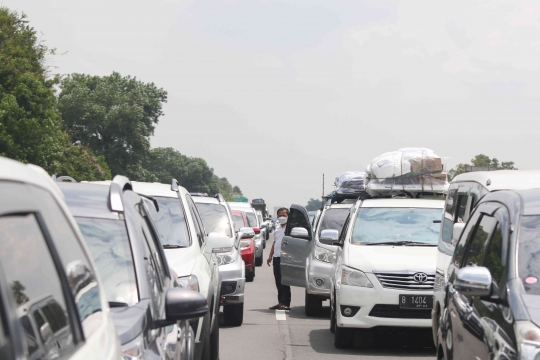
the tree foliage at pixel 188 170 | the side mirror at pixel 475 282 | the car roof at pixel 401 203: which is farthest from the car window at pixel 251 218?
the tree foliage at pixel 188 170

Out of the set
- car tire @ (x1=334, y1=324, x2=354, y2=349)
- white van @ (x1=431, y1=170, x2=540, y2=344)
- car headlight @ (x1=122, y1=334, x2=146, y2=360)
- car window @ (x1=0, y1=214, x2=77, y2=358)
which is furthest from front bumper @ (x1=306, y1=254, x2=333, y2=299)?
car window @ (x1=0, y1=214, x2=77, y2=358)

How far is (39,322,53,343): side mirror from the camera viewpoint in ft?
7.87

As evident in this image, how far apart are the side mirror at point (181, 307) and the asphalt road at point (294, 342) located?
6.03 m

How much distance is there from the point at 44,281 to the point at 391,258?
8.58 m

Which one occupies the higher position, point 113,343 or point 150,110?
point 150,110

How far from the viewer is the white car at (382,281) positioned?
10523 mm

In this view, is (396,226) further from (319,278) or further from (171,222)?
(171,222)

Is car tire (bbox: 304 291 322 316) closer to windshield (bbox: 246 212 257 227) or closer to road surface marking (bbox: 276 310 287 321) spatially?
road surface marking (bbox: 276 310 287 321)

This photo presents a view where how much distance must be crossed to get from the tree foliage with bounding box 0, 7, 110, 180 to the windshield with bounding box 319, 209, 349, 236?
3342 centimetres

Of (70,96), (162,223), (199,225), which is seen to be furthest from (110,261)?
(70,96)

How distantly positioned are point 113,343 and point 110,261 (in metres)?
1.43

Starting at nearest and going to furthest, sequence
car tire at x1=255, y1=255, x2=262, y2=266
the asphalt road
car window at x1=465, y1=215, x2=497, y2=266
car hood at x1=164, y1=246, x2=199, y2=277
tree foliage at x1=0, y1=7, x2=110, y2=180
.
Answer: car window at x1=465, y1=215, x2=497, y2=266
car hood at x1=164, y1=246, x2=199, y2=277
the asphalt road
car tire at x1=255, y1=255, x2=262, y2=266
tree foliage at x1=0, y1=7, x2=110, y2=180

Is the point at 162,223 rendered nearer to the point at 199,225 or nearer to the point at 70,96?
the point at 199,225

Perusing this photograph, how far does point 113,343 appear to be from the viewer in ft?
10.0
